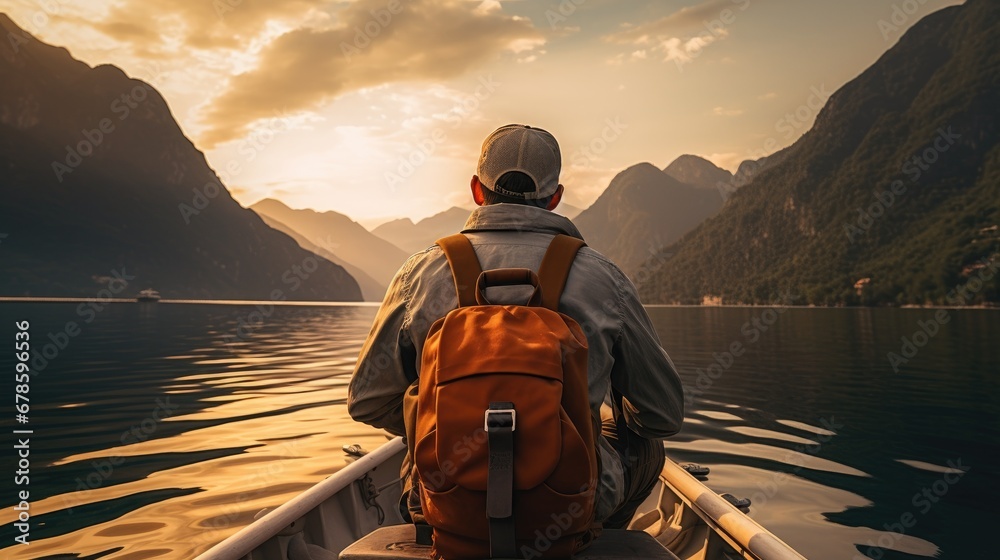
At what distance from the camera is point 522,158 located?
8.69ft

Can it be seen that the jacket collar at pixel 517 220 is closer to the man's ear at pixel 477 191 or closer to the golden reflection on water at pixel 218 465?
the man's ear at pixel 477 191

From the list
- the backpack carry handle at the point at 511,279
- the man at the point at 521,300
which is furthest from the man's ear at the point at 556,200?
the backpack carry handle at the point at 511,279

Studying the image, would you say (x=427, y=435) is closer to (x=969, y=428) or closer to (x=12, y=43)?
(x=969, y=428)

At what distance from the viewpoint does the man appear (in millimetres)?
2357

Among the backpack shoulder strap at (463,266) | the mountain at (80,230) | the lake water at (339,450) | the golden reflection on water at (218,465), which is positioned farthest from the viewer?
the mountain at (80,230)

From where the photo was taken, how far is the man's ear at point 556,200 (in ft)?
9.20

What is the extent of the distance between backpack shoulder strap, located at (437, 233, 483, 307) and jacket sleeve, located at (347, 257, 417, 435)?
0.26m

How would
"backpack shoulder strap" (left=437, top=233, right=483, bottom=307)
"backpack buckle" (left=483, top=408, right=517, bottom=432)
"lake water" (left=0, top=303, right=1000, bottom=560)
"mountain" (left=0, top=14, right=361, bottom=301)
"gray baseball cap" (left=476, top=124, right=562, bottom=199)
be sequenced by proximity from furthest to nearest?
"mountain" (left=0, top=14, right=361, bottom=301) → "lake water" (left=0, top=303, right=1000, bottom=560) → "gray baseball cap" (left=476, top=124, right=562, bottom=199) → "backpack shoulder strap" (left=437, top=233, right=483, bottom=307) → "backpack buckle" (left=483, top=408, right=517, bottom=432)

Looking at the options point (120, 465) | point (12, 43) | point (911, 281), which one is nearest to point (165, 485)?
point (120, 465)

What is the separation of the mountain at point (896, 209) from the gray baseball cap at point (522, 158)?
123 meters

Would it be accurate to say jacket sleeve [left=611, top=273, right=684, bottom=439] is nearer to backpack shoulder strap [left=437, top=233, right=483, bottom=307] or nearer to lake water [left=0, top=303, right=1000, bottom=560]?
backpack shoulder strap [left=437, top=233, right=483, bottom=307]

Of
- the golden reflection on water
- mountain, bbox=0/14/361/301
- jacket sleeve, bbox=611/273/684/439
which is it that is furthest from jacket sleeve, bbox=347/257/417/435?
mountain, bbox=0/14/361/301

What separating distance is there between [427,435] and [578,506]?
1.92 ft

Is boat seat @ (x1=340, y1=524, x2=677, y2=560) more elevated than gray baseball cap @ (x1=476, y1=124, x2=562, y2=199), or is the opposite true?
gray baseball cap @ (x1=476, y1=124, x2=562, y2=199)
